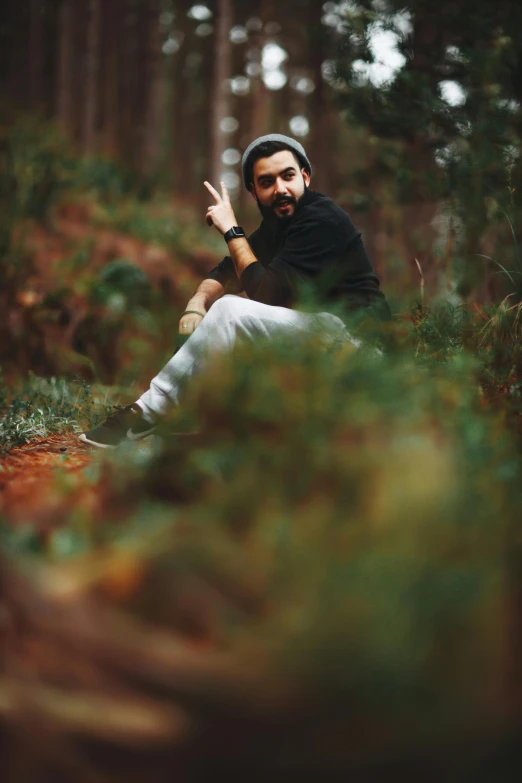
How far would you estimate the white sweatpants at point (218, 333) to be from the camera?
292 cm

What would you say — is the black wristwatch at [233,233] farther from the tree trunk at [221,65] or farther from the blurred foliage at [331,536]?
the tree trunk at [221,65]

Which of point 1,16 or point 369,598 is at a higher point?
point 1,16

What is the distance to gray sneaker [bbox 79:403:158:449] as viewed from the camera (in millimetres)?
3074

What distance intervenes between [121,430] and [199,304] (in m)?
0.90

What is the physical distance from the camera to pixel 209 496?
163 centimetres

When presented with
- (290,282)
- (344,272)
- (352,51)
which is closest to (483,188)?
(352,51)

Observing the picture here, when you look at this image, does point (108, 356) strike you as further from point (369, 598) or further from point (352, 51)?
point (369, 598)

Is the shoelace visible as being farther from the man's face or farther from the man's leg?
the man's face

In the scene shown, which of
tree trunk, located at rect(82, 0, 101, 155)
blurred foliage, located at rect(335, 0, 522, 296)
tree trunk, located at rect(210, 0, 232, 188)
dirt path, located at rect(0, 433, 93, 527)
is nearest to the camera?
dirt path, located at rect(0, 433, 93, 527)

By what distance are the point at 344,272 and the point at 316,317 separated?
1.10 m

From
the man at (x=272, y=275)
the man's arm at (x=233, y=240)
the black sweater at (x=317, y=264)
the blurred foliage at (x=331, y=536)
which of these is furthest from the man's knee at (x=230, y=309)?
the blurred foliage at (x=331, y=536)

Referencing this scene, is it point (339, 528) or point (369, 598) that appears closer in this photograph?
point (369, 598)

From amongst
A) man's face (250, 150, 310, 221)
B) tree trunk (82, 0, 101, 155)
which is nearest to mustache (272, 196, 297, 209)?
man's face (250, 150, 310, 221)

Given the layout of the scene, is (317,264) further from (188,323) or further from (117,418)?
(117,418)
